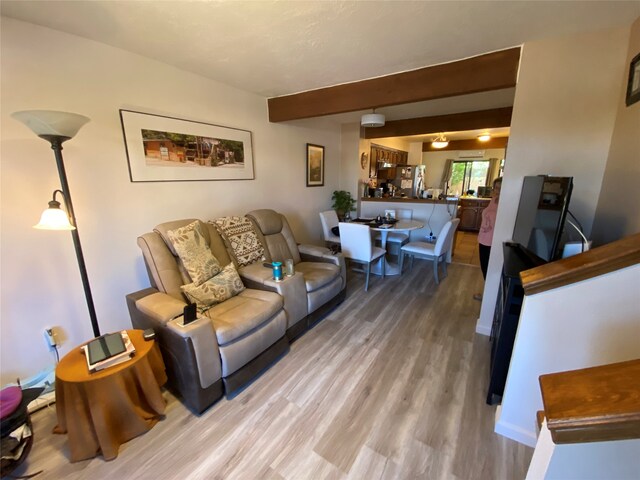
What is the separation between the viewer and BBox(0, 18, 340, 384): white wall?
1.60m

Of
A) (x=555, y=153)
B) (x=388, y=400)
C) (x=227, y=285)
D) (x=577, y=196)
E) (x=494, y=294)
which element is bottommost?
(x=388, y=400)

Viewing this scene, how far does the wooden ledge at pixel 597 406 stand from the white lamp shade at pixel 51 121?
2197 millimetres

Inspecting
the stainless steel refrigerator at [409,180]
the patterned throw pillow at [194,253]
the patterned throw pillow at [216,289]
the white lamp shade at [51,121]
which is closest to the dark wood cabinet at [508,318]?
the patterned throw pillow at [216,289]

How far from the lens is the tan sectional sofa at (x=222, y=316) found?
1.56 meters

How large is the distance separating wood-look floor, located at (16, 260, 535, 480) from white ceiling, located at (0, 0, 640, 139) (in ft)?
7.61

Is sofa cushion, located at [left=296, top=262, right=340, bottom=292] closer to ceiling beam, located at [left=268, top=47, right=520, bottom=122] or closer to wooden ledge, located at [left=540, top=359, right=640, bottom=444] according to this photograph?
ceiling beam, located at [left=268, top=47, right=520, bottom=122]

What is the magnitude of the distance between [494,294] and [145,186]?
316cm

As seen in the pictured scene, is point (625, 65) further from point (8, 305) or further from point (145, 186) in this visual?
point (8, 305)

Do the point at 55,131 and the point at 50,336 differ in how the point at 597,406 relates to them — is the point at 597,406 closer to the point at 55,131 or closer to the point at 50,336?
the point at 55,131

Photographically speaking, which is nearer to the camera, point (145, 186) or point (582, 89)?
point (582, 89)

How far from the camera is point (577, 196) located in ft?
6.26

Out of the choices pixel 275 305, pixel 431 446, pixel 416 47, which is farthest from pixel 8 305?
pixel 416 47

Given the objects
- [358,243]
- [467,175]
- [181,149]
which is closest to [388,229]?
[358,243]

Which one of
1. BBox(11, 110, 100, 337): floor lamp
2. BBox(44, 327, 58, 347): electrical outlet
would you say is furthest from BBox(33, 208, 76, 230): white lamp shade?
BBox(44, 327, 58, 347): electrical outlet
